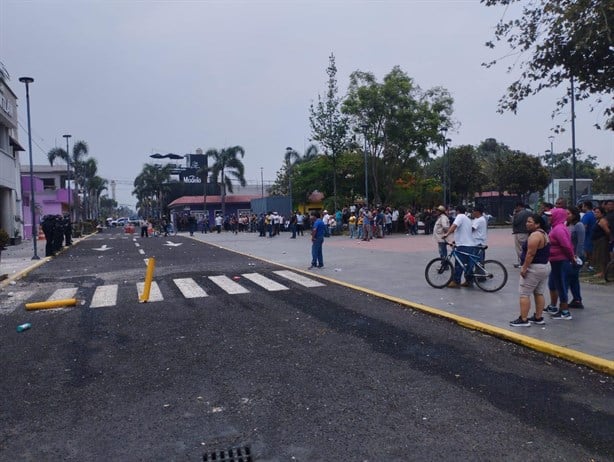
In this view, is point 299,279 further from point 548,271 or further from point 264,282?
point 548,271

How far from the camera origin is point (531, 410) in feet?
16.4

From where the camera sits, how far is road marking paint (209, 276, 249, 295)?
12078 mm

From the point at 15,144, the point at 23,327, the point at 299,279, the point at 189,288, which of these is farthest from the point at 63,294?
the point at 15,144

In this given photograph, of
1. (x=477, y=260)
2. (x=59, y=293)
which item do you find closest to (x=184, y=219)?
(x=59, y=293)

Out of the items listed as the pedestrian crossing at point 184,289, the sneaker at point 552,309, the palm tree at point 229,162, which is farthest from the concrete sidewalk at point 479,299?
the palm tree at point 229,162

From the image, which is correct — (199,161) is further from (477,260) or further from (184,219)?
(477,260)

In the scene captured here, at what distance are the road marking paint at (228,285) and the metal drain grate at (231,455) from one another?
300 inches

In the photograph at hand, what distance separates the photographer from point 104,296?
11.8 meters

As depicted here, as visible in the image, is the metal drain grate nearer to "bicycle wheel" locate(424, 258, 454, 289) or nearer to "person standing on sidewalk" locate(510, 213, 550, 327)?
"person standing on sidewalk" locate(510, 213, 550, 327)

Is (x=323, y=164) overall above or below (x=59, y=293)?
above

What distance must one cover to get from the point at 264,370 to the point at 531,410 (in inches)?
→ 113

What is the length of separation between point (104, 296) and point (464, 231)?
7.97 meters

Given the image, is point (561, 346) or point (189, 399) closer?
point (189, 399)

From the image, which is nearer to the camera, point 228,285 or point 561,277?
point 561,277
